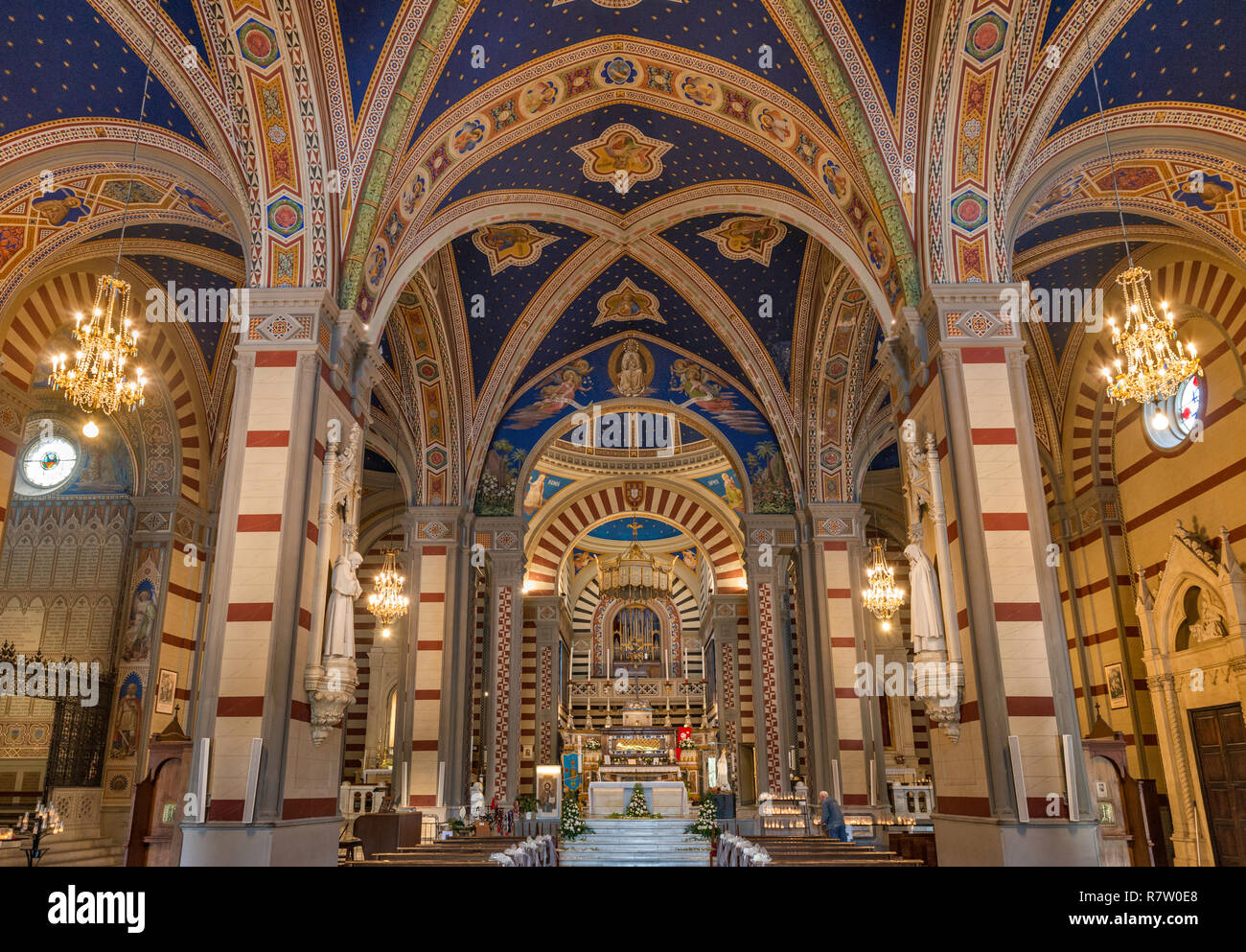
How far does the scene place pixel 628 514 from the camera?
2173 centimetres

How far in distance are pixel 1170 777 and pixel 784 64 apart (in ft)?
31.6

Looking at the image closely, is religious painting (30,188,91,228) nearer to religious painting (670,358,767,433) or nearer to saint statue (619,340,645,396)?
saint statue (619,340,645,396)

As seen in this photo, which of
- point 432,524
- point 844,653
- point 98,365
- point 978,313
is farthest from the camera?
point 432,524

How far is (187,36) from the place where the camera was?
299 inches

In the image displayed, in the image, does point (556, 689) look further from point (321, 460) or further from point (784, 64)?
point (784, 64)

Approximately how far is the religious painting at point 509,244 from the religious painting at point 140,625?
6795 millimetres

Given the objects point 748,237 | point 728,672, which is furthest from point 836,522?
point 728,672

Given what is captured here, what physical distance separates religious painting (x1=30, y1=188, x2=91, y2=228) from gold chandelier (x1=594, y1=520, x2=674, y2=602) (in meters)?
15.8

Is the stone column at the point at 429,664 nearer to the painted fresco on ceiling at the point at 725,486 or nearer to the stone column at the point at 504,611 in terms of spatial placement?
the stone column at the point at 504,611

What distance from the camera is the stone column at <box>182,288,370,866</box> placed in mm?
6402

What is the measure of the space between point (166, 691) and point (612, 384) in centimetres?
840

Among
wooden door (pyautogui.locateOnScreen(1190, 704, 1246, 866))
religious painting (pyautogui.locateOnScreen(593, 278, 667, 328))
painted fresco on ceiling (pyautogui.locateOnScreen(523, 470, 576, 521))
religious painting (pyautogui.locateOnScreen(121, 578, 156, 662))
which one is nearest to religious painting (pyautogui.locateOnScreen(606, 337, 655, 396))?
religious painting (pyautogui.locateOnScreen(593, 278, 667, 328))

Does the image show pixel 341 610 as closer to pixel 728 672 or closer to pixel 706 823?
pixel 706 823
